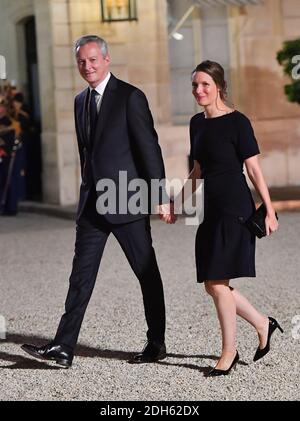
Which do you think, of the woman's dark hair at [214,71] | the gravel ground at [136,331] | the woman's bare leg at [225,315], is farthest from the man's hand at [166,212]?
the gravel ground at [136,331]

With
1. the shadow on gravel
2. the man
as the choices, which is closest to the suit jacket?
the man

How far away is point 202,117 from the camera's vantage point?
6598 mm

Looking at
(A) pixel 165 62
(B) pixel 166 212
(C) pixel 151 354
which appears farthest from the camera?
(A) pixel 165 62

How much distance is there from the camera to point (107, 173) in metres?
6.72

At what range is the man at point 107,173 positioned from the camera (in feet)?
21.9

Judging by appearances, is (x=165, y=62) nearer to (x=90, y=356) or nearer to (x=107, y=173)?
(x=90, y=356)

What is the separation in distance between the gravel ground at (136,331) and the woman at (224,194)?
357mm

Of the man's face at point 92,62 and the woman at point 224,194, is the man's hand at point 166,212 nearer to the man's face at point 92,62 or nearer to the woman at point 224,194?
the woman at point 224,194

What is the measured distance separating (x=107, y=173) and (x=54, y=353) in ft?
3.29

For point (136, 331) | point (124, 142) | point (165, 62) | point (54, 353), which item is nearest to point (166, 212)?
point (124, 142)

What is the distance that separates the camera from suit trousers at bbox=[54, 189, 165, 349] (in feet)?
22.4

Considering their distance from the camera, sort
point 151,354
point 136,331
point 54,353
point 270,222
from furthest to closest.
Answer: point 136,331 < point 151,354 < point 54,353 < point 270,222
